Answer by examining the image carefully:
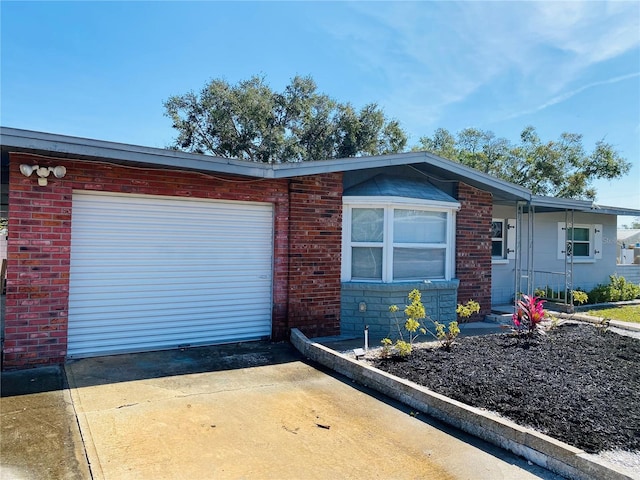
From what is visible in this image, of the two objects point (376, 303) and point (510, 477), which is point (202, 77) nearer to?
point (376, 303)

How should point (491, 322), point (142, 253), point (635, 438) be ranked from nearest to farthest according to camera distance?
point (635, 438), point (142, 253), point (491, 322)

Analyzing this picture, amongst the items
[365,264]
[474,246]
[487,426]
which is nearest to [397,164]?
[365,264]

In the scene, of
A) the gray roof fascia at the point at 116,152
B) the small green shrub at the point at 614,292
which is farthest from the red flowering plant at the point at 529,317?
the small green shrub at the point at 614,292

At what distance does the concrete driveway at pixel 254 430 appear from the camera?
3277mm

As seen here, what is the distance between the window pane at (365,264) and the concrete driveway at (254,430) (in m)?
2.66

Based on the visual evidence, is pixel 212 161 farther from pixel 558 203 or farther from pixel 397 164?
pixel 558 203

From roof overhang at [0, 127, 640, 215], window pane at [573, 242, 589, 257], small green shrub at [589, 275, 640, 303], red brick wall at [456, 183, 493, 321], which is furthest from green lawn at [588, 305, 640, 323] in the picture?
roof overhang at [0, 127, 640, 215]

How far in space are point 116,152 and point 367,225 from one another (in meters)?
4.52

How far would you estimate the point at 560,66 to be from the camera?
12031 mm

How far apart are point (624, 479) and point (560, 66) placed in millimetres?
12389

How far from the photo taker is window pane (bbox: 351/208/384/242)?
8000 millimetres

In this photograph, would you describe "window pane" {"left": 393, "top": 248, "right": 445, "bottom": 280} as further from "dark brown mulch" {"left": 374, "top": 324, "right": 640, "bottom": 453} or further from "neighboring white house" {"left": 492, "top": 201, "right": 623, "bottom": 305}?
"neighboring white house" {"left": 492, "top": 201, "right": 623, "bottom": 305}

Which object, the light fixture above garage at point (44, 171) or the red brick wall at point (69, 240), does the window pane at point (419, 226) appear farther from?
the light fixture above garage at point (44, 171)

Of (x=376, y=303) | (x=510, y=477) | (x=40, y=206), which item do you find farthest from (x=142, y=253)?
(x=510, y=477)
